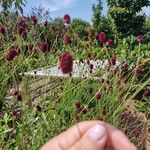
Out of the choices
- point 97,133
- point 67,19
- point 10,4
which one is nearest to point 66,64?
point 97,133

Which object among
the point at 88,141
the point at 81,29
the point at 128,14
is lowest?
the point at 88,141

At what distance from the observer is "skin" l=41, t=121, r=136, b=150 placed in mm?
362

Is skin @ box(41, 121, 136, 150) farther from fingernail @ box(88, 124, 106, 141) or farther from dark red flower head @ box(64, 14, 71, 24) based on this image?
dark red flower head @ box(64, 14, 71, 24)

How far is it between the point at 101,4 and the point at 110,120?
18.2m

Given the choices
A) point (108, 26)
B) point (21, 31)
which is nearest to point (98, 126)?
point (21, 31)

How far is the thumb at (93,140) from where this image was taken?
36cm

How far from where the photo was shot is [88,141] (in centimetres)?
36

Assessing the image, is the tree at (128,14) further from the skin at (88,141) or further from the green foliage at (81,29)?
the skin at (88,141)

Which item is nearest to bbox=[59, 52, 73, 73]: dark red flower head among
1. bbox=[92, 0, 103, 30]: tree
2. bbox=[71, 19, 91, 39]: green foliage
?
bbox=[71, 19, 91, 39]: green foliage

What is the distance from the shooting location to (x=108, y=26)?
2105 cm

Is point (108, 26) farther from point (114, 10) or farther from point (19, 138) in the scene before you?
point (19, 138)

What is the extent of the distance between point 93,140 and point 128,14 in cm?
2144

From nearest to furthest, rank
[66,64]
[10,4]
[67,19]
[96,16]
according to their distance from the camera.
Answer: [66,64] → [67,19] → [10,4] → [96,16]

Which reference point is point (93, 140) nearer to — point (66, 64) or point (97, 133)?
point (97, 133)
